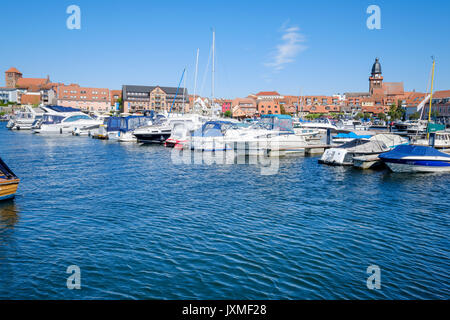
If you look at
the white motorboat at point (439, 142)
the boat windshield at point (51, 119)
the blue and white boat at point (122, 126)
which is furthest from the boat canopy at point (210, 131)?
the boat windshield at point (51, 119)

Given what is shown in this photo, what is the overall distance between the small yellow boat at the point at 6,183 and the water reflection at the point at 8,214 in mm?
397

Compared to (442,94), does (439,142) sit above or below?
below

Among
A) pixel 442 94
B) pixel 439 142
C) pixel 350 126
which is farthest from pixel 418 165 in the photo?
pixel 442 94

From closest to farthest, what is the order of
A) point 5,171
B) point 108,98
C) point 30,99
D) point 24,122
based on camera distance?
point 5,171
point 24,122
point 108,98
point 30,99

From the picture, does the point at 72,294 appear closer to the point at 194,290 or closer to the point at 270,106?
the point at 194,290

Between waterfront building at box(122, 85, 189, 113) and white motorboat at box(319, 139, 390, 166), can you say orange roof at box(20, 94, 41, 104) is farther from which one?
white motorboat at box(319, 139, 390, 166)

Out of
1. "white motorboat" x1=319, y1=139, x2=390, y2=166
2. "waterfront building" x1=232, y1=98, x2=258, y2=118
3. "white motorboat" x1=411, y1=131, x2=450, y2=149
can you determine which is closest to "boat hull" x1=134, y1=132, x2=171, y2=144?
"white motorboat" x1=319, y1=139, x2=390, y2=166

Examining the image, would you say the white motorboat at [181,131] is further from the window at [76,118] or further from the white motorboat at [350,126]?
the window at [76,118]

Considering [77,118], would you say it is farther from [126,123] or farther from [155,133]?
[155,133]

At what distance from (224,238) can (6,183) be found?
12342 mm

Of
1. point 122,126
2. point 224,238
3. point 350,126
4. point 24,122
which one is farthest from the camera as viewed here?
point 24,122

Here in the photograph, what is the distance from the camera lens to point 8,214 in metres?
17.4

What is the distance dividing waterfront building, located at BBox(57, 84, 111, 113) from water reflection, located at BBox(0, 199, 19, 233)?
16513 cm

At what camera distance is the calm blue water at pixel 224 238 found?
10.8 m
